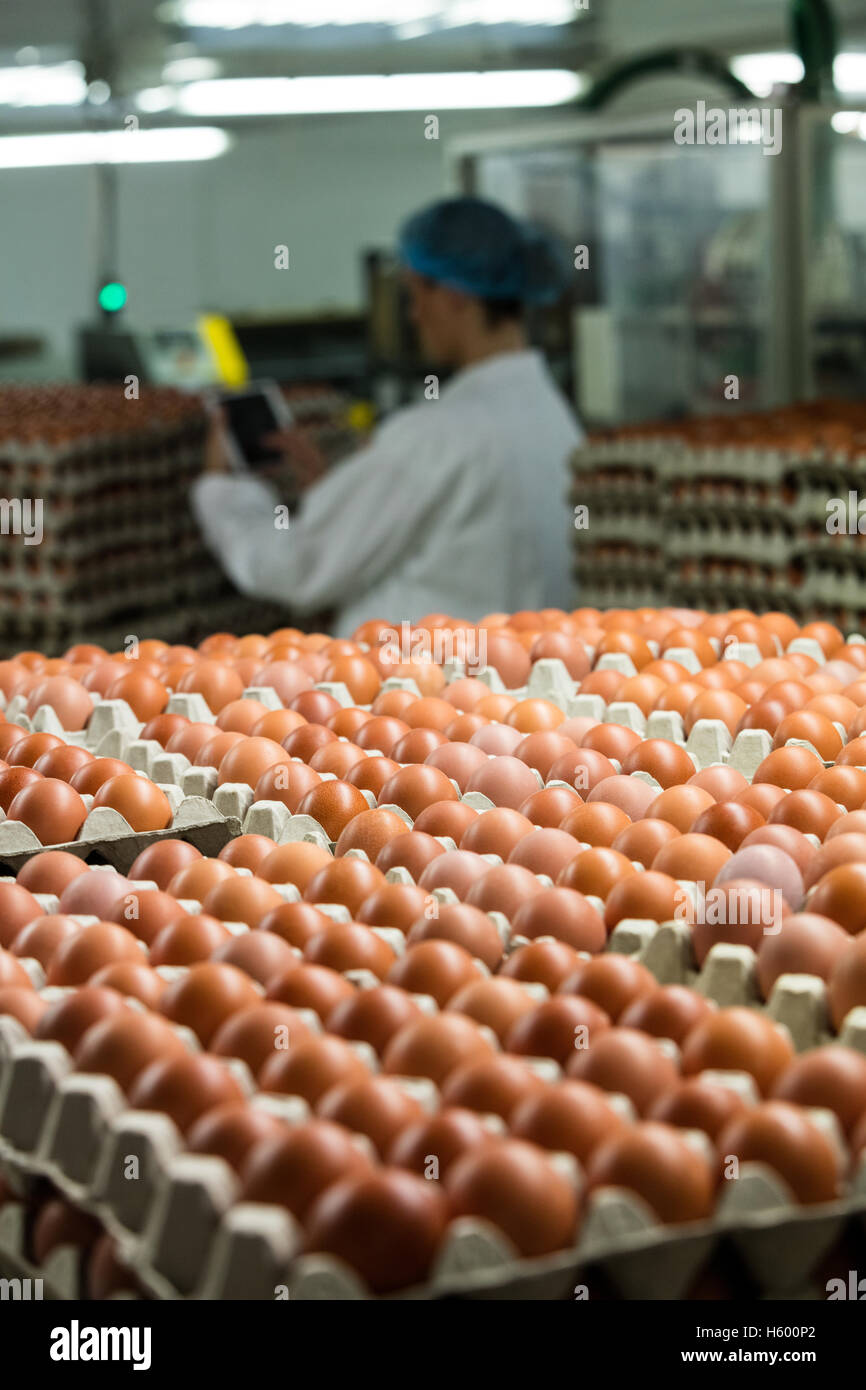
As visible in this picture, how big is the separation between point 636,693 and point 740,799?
1.64 ft

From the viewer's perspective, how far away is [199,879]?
154 centimetres

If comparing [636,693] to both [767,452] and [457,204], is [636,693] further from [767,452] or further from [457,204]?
[457,204]

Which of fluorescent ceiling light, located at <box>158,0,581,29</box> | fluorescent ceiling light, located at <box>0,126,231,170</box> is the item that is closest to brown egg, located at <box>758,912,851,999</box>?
fluorescent ceiling light, located at <box>158,0,581,29</box>

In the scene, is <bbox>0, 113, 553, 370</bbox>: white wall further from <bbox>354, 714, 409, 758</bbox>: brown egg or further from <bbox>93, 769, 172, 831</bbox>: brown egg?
<bbox>93, 769, 172, 831</bbox>: brown egg

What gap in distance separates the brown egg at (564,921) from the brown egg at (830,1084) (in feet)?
1.04

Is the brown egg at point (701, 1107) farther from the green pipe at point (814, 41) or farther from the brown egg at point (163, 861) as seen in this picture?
the green pipe at point (814, 41)

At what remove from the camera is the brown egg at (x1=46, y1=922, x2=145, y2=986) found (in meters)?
1.35

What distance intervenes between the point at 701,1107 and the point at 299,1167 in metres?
0.27

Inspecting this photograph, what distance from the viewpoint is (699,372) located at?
6383mm

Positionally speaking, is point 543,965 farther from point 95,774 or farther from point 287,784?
point 95,774

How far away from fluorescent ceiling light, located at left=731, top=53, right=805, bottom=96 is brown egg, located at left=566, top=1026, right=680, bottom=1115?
10620 millimetres

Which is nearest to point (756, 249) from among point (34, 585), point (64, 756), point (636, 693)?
point (34, 585)
